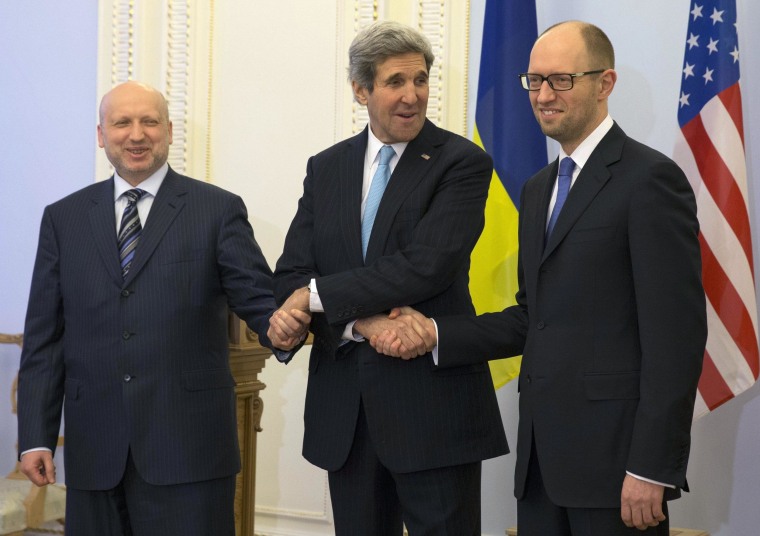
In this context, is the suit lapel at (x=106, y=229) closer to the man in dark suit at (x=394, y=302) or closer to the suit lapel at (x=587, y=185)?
the man in dark suit at (x=394, y=302)

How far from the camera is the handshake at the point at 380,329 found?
263 cm

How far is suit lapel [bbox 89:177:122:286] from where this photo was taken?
312 centimetres

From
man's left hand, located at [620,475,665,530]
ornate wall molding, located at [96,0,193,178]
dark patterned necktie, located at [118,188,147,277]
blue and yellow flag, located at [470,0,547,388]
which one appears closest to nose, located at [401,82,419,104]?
dark patterned necktie, located at [118,188,147,277]

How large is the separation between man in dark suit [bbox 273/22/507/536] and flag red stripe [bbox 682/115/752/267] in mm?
1680

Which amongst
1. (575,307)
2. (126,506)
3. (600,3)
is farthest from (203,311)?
(600,3)

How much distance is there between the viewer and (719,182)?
4.14m

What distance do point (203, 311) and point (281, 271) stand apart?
0.36 m

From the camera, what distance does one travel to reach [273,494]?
542cm

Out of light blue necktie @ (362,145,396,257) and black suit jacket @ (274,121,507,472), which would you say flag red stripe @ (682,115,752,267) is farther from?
light blue necktie @ (362,145,396,257)

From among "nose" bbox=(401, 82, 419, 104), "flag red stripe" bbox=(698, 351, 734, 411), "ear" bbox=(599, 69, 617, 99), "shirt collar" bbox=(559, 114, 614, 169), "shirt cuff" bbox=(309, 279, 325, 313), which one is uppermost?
"nose" bbox=(401, 82, 419, 104)

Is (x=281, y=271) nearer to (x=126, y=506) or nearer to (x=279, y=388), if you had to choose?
(x=126, y=506)

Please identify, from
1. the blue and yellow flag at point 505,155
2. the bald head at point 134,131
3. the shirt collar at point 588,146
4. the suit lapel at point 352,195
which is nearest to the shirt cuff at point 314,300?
the suit lapel at point 352,195

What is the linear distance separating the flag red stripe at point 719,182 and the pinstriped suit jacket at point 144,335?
1975 millimetres

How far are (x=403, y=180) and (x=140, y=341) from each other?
952 millimetres
